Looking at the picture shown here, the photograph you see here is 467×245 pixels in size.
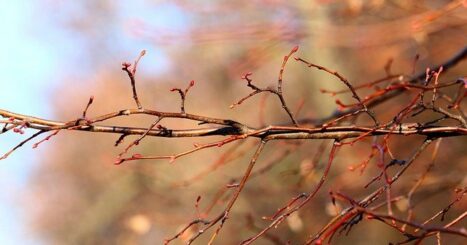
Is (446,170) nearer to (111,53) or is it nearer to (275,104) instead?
(275,104)

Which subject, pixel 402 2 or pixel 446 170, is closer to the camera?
pixel 402 2

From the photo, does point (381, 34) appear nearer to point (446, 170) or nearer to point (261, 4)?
point (261, 4)

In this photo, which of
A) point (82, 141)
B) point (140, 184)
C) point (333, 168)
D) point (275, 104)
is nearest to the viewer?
point (333, 168)

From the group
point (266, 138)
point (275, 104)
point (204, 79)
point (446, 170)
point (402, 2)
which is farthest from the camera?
point (204, 79)

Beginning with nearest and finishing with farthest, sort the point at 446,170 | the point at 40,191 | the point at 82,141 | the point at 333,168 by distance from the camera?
1. the point at 446,170
2. the point at 333,168
3. the point at 40,191
4. the point at 82,141

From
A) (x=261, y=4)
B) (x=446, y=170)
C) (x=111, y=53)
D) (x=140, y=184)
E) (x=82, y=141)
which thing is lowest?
(x=446, y=170)

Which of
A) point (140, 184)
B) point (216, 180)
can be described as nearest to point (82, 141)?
point (140, 184)

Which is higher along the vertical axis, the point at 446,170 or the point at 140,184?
the point at 140,184

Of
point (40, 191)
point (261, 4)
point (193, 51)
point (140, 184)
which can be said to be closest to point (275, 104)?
point (193, 51)

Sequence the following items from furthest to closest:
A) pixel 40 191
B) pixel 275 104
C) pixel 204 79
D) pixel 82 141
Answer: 1. pixel 82 141
2. pixel 204 79
3. pixel 40 191
4. pixel 275 104
